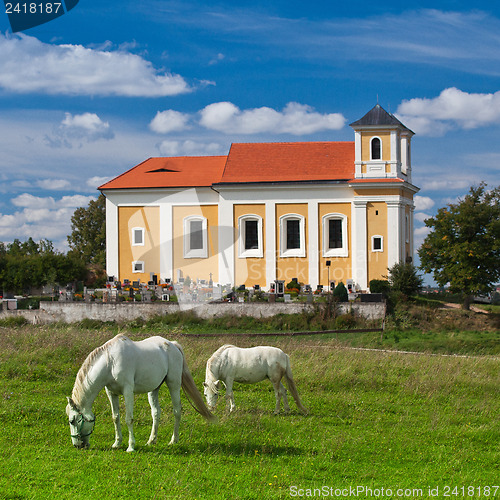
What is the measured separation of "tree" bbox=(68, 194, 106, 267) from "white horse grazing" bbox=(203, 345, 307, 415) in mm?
52945

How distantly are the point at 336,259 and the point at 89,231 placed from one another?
103 feet

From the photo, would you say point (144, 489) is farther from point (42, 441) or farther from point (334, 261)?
point (334, 261)

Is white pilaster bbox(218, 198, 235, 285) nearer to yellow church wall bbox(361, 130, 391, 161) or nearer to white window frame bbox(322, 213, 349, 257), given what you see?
white window frame bbox(322, 213, 349, 257)

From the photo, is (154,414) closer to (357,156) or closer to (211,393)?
(211,393)

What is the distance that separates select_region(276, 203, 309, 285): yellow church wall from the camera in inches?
1638

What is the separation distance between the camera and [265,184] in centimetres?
4206

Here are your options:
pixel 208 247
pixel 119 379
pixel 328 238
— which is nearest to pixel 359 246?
pixel 328 238

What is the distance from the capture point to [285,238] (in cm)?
4247

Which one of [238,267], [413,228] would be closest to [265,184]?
[238,267]

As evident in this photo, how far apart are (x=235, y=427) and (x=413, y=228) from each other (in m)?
36.7

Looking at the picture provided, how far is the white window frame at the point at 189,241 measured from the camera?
4334cm

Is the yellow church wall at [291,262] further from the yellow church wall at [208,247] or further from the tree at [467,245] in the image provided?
the tree at [467,245]

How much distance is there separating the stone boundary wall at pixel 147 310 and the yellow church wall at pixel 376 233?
8.62 metres

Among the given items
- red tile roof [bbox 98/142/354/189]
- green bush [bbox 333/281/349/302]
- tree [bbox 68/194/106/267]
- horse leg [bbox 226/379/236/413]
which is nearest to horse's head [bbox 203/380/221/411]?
horse leg [bbox 226/379/236/413]
